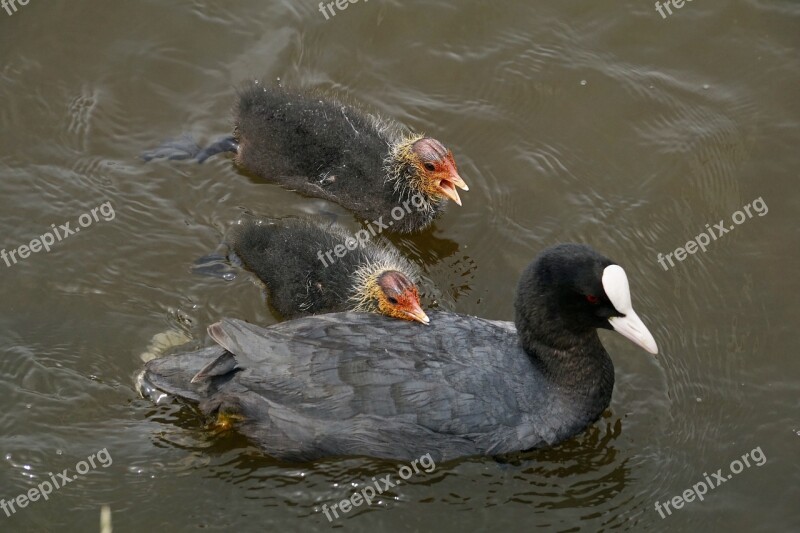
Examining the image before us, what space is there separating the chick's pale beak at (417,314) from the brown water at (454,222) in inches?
28.7

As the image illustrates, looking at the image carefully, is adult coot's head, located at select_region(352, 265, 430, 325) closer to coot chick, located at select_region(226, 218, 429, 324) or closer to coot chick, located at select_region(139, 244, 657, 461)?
coot chick, located at select_region(226, 218, 429, 324)

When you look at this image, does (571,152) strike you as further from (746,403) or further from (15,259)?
(15,259)

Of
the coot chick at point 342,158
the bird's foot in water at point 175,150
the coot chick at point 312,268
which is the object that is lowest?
the coot chick at point 312,268

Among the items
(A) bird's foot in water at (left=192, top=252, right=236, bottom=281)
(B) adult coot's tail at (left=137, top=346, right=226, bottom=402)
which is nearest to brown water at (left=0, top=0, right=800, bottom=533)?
(A) bird's foot in water at (left=192, top=252, right=236, bottom=281)

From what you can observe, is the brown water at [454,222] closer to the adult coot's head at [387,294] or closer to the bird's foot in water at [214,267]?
the bird's foot in water at [214,267]

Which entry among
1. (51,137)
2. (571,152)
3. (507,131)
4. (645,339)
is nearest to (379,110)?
(507,131)

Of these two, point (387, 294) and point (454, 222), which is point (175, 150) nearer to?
point (454, 222)

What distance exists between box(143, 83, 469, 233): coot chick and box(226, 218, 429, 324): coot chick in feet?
1.72

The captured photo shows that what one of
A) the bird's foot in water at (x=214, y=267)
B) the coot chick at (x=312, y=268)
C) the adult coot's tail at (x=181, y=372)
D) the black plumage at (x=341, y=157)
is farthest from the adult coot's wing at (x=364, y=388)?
the black plumage at (x=341, y=157)

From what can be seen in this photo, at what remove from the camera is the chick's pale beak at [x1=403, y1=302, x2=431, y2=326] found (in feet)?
19.0

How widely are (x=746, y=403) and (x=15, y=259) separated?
468 cm

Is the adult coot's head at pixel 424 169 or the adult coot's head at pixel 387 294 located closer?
the adult coot's head at pixel 387 294

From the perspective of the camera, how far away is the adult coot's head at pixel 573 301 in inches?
212

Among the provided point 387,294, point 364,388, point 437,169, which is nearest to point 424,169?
point 437,169
